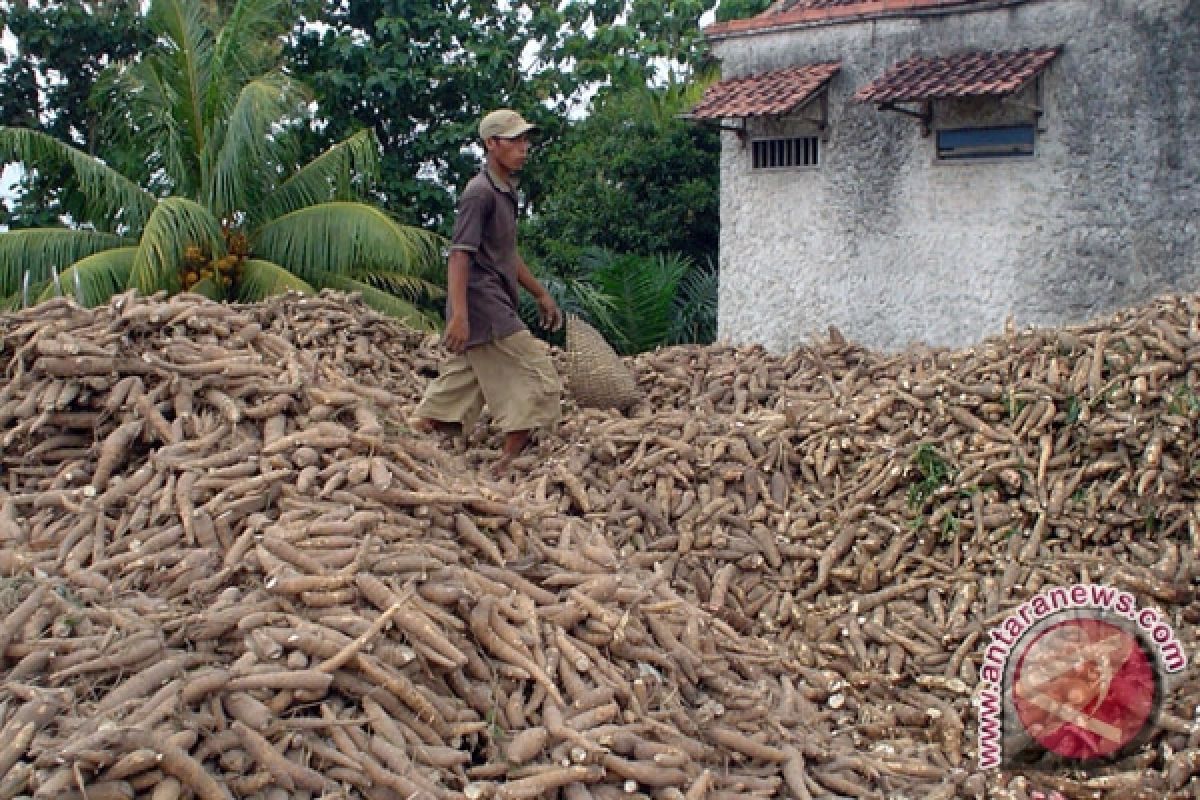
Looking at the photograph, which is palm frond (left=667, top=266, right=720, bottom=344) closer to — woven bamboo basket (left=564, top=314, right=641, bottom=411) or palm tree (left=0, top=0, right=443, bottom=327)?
palm tree (left=0, top=0, right=443, bottom=327)

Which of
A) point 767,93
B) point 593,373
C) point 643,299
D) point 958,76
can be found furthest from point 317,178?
point 958,76

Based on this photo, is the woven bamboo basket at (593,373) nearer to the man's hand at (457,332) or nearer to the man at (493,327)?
the man at (493,327)

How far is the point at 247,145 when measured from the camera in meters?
9.98

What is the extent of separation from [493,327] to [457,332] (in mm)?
200

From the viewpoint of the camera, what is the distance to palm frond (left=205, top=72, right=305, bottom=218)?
991 cm

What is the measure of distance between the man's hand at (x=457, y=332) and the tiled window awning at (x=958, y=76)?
4.69 meters

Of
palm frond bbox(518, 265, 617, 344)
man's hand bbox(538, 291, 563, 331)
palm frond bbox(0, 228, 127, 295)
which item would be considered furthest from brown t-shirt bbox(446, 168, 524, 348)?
palm frond bbox(518, 265, 617, 344)

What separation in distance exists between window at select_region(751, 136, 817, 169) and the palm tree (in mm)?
3025

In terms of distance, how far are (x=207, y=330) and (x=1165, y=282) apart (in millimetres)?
6463

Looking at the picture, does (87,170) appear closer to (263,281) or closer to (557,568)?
(263,281)

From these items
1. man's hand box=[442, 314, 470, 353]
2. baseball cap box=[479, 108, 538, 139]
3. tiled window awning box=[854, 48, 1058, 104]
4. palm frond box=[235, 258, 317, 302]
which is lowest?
man's hand box=[442, 314, 470, 353]

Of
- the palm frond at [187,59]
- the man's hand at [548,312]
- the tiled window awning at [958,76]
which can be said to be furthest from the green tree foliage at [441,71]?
the man's hand at [548,312]

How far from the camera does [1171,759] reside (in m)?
4.03

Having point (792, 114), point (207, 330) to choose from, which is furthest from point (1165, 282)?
point (207, 330)
